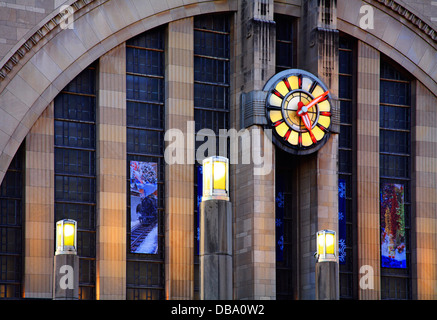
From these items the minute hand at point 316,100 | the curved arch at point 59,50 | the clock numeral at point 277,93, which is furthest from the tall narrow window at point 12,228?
the minute hand at point 316,100

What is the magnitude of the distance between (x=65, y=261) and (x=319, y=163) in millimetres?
20468

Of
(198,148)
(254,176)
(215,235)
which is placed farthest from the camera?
(198,148)

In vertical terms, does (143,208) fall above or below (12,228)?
above

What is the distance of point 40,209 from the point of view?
1762 inches

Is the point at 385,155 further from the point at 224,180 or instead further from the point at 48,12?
the point at 224,180

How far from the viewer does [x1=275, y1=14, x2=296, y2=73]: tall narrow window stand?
50844mm

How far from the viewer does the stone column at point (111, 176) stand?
150 ft

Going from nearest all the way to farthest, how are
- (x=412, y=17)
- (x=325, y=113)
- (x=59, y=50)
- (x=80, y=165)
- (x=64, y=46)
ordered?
(x=59, y=50) < (x=64, y=46) < (x=80, y=165) < (x=325, y=113) < (x=412, y=17)

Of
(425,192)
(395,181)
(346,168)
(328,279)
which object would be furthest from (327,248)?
(425,192)

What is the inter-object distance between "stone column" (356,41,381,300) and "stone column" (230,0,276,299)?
6.11 m

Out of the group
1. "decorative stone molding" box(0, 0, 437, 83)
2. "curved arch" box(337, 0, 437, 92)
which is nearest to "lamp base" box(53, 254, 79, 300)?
"decorative stone molding" box(0, 0, 437, 83)

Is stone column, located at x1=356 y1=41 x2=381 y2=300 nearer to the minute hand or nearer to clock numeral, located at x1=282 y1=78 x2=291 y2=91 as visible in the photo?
the minute hand

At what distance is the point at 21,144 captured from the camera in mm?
45156

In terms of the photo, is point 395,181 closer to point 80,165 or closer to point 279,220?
point 279,220
